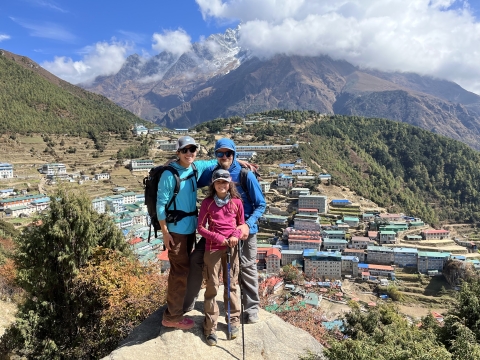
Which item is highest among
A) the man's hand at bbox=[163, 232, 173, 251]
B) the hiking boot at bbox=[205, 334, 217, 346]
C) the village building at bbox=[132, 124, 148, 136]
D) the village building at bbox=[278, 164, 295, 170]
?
the village building at bbox=[132, 124, 148, 136]

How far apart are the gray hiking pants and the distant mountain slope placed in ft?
221

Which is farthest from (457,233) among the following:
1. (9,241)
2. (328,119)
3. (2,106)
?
(2,106)

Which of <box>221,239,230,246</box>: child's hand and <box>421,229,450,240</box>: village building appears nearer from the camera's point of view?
<box>221,239,230,246</box>: child's hand

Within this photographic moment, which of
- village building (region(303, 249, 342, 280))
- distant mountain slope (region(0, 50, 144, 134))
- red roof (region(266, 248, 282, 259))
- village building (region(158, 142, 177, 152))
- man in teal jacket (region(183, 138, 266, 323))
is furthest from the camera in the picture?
village building (region(158, 142, 177, 152))

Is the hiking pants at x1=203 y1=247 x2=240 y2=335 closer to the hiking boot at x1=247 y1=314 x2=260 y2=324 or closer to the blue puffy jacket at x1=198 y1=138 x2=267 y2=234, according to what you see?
the hiking boot at x1=247 y1=314 x2=260 y2=324

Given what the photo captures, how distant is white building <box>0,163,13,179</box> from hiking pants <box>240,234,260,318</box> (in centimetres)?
5389

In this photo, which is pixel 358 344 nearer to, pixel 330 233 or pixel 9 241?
pixel 9 241

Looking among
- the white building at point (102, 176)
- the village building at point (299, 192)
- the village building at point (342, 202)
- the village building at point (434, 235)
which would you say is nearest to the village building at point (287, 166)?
the village building at point (299, 192)

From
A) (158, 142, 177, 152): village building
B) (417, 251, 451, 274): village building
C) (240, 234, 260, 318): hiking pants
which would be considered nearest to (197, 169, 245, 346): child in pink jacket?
(240, 234, 260, 318): hiking pants

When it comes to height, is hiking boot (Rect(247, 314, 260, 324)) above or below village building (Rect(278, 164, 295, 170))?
below

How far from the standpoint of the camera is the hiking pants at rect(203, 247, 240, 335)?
3895mm

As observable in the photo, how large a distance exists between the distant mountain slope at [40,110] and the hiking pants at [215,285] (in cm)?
6787

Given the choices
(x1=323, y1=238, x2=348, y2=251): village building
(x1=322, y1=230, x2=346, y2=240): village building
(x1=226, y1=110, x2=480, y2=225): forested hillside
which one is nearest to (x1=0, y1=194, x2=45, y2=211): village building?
(x1=323, y1=238, x2=348, y2=251): village building

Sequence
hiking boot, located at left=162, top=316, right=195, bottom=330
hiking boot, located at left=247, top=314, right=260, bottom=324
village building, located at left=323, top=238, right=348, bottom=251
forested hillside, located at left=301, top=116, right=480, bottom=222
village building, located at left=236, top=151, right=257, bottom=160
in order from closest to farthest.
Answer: hiking boot, located at left=162, top=316, right=195, bottom=330 < hiking boot, located at left=247, top=314, right=260, bottom=324 < village building, located at left=323, top=238, right=348, bottom=251 < village building, located at left=236, top=151, right=257, bottom=160 < forested hillside, located at left=301, top=116, right=480, bottom=222
